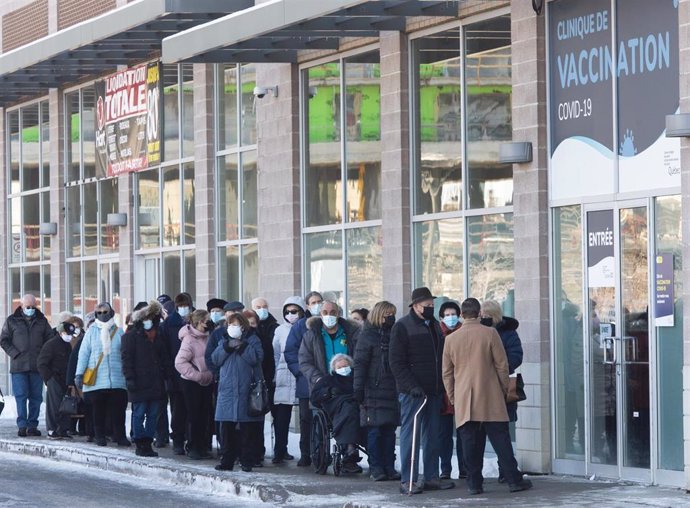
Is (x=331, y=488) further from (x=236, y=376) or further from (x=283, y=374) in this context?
(x=283, y=374)

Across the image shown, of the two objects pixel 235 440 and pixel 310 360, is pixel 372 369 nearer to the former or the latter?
pixel 310 360

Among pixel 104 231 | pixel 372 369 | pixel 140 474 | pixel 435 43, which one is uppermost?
pixel 435 43

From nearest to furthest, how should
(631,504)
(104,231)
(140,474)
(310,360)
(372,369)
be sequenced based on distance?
1. (631,504)
2. (372,369)
3. (310,360)
4. (140,474)
5. (104,231)

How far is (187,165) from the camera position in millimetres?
24375

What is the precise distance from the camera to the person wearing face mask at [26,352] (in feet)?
70.4

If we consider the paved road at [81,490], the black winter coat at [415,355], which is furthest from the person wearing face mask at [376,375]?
the paved road at [81,490]

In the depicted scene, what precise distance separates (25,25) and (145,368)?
1330cm

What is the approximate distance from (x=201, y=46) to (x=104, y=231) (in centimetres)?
867

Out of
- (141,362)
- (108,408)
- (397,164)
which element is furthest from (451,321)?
(108,408)

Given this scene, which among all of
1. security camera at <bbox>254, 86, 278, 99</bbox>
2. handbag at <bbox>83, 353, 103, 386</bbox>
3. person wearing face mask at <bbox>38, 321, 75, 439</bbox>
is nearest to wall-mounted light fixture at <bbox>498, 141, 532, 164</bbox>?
security camera at <bbox>254, 86, 278, 99</bbox>

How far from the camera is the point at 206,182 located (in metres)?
23.4

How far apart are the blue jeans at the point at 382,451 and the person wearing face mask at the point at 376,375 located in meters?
0.14

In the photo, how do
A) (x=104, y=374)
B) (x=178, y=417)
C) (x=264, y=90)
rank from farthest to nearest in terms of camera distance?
1. (x=264, y=90)
2. (x=104, y=374)
3. (x=178, y=417)

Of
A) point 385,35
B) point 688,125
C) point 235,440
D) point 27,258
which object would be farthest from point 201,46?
point 27,258
